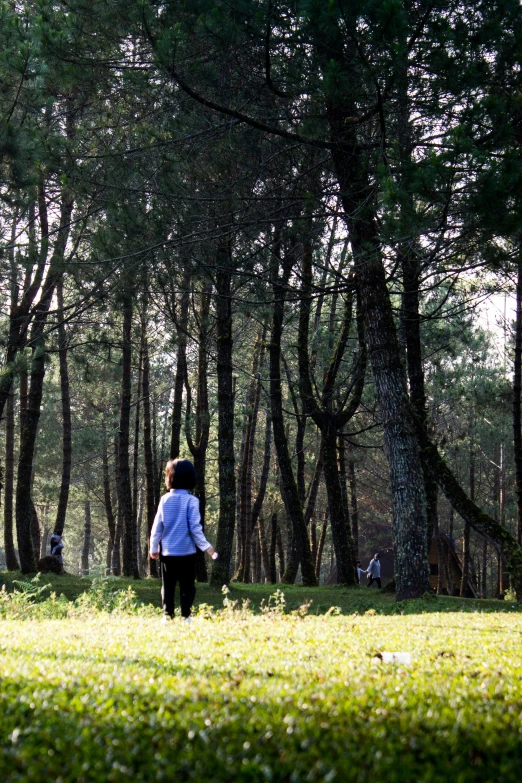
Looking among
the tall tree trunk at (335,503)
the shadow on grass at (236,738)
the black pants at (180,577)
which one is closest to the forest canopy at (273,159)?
the tall tree trunk at (335,503)

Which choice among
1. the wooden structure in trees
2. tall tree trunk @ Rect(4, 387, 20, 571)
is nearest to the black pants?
tall tree trunk @ Rect(4, 387, 20, 571)

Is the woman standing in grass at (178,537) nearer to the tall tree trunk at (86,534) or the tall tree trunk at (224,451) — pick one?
the tall tree trunk at (224,451)

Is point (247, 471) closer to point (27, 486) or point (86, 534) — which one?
point (27, 486)

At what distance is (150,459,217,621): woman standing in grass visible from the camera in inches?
321

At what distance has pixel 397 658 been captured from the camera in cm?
493

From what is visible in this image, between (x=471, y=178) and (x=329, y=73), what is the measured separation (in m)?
2.36

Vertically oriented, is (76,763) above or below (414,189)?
below

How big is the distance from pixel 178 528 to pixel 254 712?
4.87 meters

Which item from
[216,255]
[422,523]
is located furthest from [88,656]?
[216,255]

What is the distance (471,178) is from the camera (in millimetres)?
9836

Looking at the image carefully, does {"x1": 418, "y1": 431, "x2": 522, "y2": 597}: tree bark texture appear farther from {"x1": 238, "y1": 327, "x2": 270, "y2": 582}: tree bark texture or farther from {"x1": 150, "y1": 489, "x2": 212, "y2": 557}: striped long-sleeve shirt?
{"x1": 238, "y1": 327, "x2": 270, "y2": 582}: tree bark texture

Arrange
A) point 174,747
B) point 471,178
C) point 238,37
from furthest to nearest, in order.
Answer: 1. point 238,37
2. point 471,178
3. point 174,747

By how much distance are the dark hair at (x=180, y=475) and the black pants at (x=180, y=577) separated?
2.62 ft

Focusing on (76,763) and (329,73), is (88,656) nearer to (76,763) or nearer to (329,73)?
(76,763)
